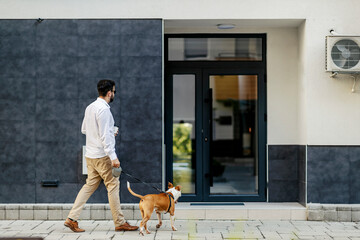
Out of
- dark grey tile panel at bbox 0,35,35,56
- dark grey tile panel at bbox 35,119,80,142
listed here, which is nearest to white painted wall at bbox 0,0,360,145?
dark grey tile panel at bbox 0,35,35,56

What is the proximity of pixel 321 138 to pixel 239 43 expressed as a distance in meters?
2.12

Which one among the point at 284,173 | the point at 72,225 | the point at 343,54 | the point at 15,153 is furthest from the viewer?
the point at 284,173

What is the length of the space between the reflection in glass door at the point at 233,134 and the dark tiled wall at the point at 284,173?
0.41 m

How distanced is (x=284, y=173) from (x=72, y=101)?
358cm

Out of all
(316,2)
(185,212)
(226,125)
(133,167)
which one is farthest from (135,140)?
(316,2)

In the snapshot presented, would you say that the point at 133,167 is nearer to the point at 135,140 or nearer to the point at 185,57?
the point at 135,140

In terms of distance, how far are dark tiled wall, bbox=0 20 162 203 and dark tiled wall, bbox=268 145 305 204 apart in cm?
197

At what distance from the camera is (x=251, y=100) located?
9555 mm

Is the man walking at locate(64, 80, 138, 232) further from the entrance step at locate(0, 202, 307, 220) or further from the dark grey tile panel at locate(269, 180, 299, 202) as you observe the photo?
the dark grey tile panel at locate(269, 180, 299, 202)

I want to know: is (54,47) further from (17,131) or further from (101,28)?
(17,131)

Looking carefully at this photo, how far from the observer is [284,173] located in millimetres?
9102

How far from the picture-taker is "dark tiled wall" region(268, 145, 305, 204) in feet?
29.8

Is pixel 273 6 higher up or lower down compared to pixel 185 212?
higher up

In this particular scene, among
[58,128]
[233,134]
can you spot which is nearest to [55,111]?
[58,128]
